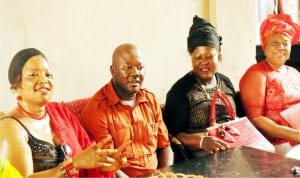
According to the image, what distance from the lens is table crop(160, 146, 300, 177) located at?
2.36 m

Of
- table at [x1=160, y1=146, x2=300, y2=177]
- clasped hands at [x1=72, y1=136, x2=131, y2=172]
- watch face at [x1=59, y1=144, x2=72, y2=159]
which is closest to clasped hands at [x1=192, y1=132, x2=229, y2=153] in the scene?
table at [x1=160, y1=146, x2=300, y2=177]

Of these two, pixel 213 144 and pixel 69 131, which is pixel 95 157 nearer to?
pixel 69 131

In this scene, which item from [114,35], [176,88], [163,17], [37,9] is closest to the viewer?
[37,9]

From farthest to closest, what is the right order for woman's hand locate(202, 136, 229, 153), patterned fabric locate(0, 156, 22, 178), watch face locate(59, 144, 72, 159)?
1. woman's hand locate(202, 136, 229, 153)
2. watch face locate(59, 144, 72, 159)
3. patterned fabric locate(0, 156, 22, 178)

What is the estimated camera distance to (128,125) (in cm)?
302

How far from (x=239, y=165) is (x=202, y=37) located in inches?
48.4

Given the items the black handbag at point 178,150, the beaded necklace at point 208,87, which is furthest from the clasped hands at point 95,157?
the beaded necklace at point 208,87

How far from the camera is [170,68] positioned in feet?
13.3

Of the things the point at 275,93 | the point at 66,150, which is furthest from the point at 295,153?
the point at 66,150

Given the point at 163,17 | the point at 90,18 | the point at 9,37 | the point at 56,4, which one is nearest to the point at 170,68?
the point at 163,17

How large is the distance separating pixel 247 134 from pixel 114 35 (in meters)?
1.31

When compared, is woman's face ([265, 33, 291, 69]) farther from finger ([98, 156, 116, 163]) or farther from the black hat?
finger ([98, 156, 116, 163])

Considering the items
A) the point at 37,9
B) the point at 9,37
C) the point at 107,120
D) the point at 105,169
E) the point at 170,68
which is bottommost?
the point at 105,169

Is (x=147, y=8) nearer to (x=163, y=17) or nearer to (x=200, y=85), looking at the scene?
(x=163, y=17)
